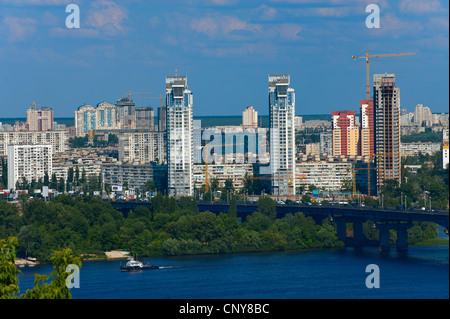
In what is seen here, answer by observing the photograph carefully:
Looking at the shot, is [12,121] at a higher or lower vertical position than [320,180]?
higher

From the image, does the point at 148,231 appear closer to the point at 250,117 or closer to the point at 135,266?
the point at 135,266

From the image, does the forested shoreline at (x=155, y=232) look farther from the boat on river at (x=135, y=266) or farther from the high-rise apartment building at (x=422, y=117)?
the high-rise apartment building at (x=422, y=117)

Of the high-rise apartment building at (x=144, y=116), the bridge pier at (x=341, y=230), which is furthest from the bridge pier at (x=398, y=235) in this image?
the high-rise apartment building at (x=144, y=116)

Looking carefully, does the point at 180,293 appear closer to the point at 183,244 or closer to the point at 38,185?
the point at 183,244

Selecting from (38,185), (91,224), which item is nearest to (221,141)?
(38,185)

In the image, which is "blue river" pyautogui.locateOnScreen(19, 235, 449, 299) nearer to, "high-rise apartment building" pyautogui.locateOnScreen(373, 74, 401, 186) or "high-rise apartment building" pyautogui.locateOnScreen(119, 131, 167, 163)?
"high-rise apartment building" pyautogui.locateOnScreen(373, 74, 401, 186)
